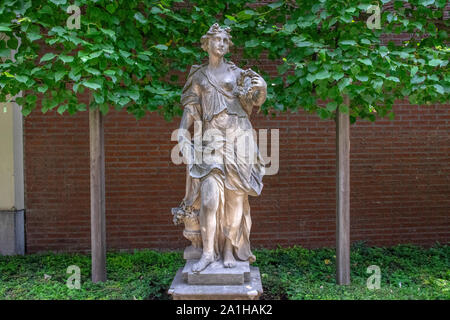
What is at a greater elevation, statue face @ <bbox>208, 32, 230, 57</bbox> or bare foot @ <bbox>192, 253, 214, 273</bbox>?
statue face @ <bbox>208, 32, 230, 57</bbox>

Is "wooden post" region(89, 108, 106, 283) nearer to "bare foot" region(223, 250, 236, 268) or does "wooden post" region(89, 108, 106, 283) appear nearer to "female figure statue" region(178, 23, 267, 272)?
"female figure statue" region(178, 23, 267, 272)

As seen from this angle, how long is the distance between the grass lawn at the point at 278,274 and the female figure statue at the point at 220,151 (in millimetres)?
1104

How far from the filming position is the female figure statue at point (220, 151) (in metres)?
4.05

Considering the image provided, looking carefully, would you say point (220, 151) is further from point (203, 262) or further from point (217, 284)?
point (217, 284)

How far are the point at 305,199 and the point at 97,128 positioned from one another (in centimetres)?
339

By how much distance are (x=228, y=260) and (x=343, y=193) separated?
1759 mm

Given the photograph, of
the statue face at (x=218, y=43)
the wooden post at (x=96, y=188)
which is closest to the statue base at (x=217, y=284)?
the wooden post at (x=96, y=188)

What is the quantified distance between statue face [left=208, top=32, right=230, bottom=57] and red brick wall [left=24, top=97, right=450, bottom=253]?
2.76 metres

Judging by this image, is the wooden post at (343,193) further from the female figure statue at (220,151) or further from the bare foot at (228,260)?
the bare foot at (228,260)

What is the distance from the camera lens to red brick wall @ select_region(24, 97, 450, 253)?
6.71 meters

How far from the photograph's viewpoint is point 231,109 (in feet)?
13.6

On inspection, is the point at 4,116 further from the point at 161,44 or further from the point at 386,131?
the point at 386,131

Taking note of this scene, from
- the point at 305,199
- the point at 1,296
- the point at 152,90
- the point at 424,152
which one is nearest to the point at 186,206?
the point at 152,90


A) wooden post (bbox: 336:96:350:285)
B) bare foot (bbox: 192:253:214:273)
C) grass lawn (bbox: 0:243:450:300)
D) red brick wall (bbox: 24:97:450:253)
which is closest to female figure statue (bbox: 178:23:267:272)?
bare foot (bbox: 192:253:214:273)
